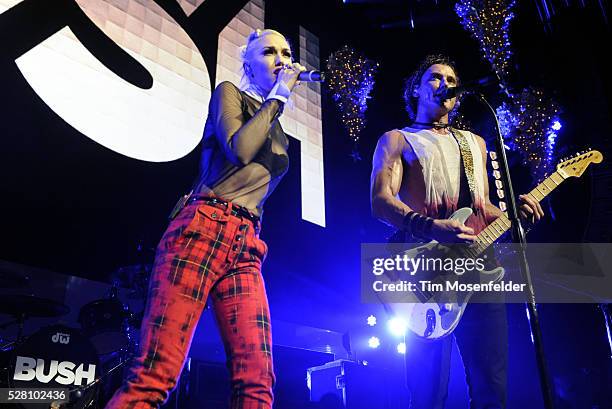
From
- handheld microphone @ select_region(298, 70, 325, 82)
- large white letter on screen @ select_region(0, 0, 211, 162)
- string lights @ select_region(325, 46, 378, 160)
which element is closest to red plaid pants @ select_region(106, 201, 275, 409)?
handheld microphone @ select_region(298, 70, 325, 82)

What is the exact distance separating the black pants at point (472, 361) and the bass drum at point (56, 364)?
7.28ft

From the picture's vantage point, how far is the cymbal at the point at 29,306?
Answer: 13.0 ft

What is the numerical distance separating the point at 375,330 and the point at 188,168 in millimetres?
2477

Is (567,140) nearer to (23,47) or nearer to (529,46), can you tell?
(529,46)

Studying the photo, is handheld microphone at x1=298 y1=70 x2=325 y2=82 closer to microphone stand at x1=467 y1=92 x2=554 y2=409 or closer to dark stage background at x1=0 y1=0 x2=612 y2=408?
microphone stand at x1=467 y1=92 x2=554 y2=409

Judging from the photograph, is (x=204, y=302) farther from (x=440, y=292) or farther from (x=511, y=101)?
(x=511, y=101)

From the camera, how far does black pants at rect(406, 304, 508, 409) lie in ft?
7.13

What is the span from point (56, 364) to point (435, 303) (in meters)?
2.73

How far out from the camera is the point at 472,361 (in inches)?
87.9

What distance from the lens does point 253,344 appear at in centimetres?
174

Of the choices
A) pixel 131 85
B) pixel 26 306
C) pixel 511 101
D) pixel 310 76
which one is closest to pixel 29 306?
pixel 26 306

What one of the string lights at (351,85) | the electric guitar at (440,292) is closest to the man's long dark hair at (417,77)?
the electric guitar at (440,292)

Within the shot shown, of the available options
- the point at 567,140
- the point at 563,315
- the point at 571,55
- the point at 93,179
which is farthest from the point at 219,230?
the point at 571,55

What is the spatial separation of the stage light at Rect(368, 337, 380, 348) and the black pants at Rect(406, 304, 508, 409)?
2917 mm
